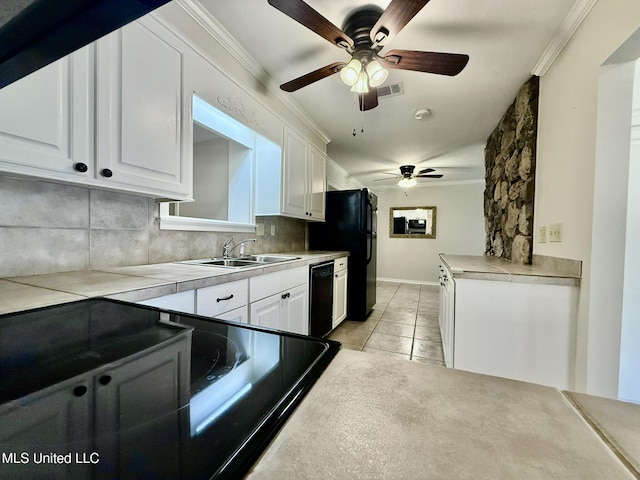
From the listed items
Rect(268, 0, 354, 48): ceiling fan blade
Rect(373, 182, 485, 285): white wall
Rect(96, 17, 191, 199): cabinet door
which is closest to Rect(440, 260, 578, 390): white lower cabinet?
Rect(268, 0, 354, 48): ceiling fan blade

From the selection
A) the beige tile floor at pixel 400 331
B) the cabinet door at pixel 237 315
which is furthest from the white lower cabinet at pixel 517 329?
the cabinet door at pixel 237 315

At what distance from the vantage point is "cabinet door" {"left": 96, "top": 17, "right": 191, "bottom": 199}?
1.11 metres

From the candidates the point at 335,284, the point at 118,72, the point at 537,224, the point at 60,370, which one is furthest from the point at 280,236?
the point at 60,370

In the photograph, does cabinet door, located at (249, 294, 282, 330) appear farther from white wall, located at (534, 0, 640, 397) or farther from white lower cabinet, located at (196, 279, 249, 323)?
white wall, located at (534, 0, 640, 397)

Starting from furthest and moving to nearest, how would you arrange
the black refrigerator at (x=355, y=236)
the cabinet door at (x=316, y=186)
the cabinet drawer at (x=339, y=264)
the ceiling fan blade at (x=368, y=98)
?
the black refrigerator at (x=355, y=236), the cabinet door at (x=316, y=186), the cabinet drawer at (x=339, y=264), the ceiling fan blade at (x=368, y=98)

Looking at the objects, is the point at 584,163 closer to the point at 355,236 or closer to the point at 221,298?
the point at 221,298

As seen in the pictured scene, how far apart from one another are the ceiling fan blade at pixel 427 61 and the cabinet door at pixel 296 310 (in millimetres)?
1702

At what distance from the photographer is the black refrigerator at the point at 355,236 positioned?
3.29m

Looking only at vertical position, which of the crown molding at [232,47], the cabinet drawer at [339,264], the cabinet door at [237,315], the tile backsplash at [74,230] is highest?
the crown molding at [232,47]

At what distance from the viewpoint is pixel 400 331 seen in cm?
296

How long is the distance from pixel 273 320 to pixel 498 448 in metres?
1.62

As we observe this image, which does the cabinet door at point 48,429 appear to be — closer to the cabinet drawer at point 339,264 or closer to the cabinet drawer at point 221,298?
the cabinet drawer at point 221,298

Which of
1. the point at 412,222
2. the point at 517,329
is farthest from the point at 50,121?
the point at 412,222

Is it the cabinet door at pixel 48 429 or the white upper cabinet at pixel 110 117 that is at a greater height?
the white upper cabinet at pixel 110 117
